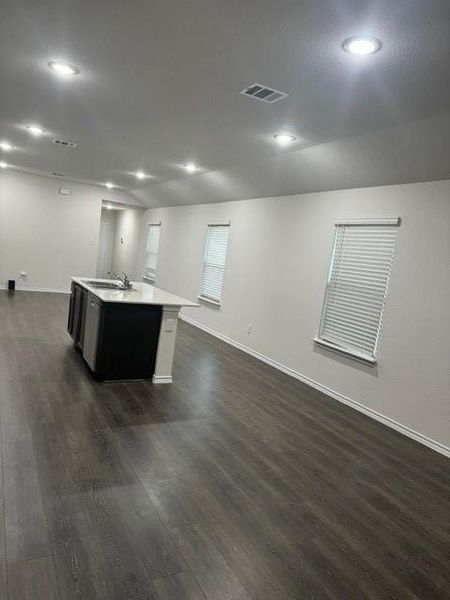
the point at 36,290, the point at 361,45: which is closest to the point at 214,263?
the point at 36,290

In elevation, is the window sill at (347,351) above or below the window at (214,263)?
below

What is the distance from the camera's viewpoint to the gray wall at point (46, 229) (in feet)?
28.4

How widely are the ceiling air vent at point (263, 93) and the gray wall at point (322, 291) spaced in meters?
1.84

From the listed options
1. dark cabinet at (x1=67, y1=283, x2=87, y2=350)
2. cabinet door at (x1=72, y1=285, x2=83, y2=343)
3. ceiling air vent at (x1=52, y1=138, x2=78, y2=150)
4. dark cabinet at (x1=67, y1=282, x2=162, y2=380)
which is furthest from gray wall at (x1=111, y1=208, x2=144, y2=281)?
dark cabinet at (x1=67, y1=282, x2=162, y2=380)

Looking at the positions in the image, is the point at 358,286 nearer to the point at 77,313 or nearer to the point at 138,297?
the point at 138,297

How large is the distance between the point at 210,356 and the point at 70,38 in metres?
4.15

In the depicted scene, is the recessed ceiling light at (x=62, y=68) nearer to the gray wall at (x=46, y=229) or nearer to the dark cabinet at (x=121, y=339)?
the dark cabinet at (x=121, y=339)

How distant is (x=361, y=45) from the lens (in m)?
2.09

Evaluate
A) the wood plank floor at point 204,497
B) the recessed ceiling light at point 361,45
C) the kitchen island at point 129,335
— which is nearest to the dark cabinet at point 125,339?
the kitchen island at point 129,335

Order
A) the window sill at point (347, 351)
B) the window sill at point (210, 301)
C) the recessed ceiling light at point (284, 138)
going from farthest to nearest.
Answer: the window sill at point (210, 301) < the window sill at point (347, 351) < the recessed ceiling light at point (284, 138)

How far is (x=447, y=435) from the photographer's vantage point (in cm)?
358

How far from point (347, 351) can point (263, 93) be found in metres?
2.85

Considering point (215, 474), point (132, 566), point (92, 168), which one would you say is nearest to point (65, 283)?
point (92, 168)

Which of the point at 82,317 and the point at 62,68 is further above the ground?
the point at 62,68
